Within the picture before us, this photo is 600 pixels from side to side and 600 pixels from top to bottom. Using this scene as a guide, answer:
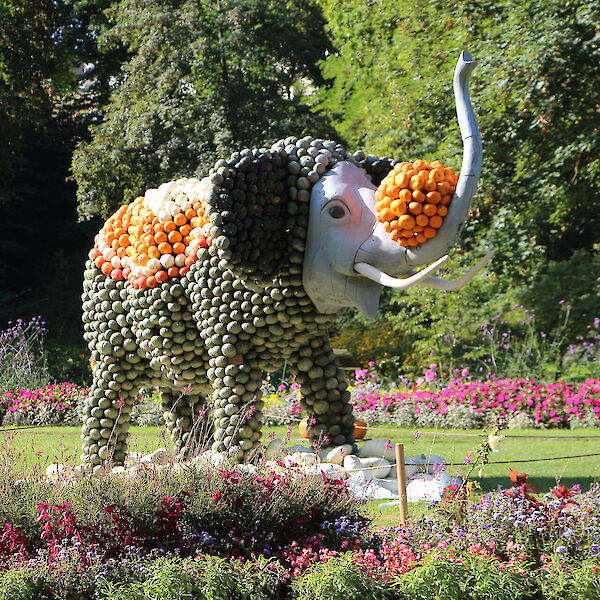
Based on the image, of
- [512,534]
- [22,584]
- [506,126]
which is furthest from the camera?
[506,126]

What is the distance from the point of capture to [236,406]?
605 centimetres

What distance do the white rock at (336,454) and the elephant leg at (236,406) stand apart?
59cm

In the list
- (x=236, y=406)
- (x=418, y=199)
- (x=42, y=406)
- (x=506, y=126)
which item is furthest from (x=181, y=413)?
(x=506, y=126)

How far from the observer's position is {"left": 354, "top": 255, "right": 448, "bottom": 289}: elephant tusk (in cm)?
528

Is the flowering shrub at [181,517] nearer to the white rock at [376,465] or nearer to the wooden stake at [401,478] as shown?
the wooden stake at [401,478]

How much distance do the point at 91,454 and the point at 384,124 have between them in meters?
9.79

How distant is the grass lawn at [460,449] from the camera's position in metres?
6.70

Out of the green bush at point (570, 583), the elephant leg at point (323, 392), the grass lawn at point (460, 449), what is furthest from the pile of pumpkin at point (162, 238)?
the green bush at point (570, 583)

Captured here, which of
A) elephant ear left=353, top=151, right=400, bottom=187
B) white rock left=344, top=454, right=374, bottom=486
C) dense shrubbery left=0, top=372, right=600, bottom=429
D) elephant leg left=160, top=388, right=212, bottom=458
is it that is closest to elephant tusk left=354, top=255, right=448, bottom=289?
elephant ear left=353, top=151, right=400, bottom=187

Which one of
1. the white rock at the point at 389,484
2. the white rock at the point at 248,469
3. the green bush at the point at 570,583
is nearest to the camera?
the green bush at the point at 570,583

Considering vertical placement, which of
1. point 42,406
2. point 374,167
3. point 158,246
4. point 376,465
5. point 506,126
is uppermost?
point 506,126

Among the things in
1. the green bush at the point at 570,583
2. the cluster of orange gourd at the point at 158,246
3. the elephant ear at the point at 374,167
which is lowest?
the green bush at the point at 570,583

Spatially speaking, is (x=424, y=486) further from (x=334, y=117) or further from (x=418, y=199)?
(x=334, y=117)

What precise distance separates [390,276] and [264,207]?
910 mm
